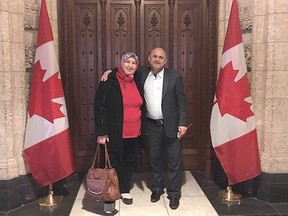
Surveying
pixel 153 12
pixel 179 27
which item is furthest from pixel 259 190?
pixel 153 12

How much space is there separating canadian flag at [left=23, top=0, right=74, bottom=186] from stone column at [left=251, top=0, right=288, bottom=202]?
72.8 inches

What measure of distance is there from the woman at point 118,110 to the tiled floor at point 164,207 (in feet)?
0.84

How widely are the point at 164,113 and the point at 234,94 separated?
2.17 ft

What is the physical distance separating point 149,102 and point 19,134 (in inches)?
48.6

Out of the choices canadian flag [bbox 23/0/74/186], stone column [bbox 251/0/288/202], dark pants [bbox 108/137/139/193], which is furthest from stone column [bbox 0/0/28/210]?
stone column [bbox 251/0/288/202]

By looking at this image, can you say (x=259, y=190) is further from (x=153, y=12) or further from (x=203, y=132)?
(x=153, y=12)

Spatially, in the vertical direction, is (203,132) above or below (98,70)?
below

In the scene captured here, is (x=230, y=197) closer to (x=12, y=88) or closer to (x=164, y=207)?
(x=164, y=207)

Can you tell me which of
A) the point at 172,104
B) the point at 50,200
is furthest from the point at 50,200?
the point at 172,104

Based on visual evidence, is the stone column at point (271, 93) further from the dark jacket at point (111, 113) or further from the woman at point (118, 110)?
the dark jacket at point (111, 113)

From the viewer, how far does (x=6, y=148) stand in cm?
310

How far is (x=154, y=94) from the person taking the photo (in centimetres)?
310

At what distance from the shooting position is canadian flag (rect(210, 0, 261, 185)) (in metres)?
3.12

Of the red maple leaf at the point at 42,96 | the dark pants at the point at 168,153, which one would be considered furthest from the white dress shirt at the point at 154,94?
the red maple leaf at the point at 42,96
